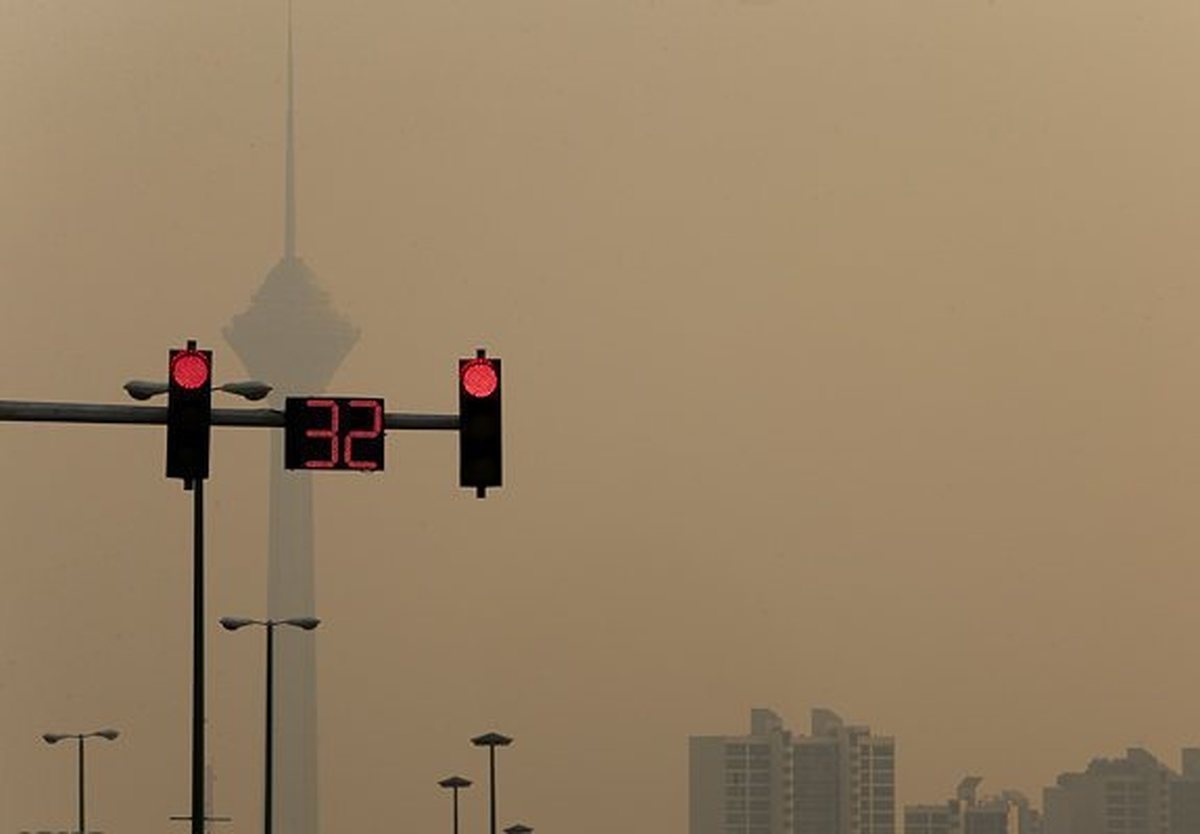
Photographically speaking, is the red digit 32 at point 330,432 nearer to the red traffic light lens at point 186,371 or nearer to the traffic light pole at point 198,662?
the red traffic light lens at point 186,371

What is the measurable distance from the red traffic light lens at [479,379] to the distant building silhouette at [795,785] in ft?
482

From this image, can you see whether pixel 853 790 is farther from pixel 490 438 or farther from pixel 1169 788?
pixel 490 438

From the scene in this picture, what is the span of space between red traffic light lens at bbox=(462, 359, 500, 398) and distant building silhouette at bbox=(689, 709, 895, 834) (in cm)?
14678

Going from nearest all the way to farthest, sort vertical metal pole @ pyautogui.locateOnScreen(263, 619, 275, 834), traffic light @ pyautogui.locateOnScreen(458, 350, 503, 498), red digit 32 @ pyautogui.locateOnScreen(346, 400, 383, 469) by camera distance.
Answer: traffic light @ pyautogui.locateOnScreen(458, 350, 503, 498)
red digit 32 @ pyautogui.locateOnScreen(346, 400, 383, 469)
vertical metal pole @ pyautogui.locateOnScreen(263, 619, 275, 834)

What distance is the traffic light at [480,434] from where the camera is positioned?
28.9m

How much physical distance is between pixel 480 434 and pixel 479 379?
52 centimetres

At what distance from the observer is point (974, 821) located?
198m

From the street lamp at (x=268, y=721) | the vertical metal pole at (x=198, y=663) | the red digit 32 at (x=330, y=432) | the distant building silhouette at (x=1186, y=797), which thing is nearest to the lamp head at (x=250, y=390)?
the vertical metal pole at (x=198, y=663)

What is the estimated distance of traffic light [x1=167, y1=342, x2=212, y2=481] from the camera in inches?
1144

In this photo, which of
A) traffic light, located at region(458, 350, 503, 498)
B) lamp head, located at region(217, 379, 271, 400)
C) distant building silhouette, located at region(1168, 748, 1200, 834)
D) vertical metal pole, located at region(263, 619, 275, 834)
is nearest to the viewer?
traffic light, located at region(458, 350, 503, 498)

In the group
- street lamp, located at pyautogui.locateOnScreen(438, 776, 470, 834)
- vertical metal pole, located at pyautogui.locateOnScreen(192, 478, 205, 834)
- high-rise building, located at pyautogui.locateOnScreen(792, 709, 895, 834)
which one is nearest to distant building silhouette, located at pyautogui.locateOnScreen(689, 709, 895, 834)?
high-rise building, located at pyautogui.locateOnScreen(792, 709, 895, 834)

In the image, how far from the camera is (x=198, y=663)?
42812 millimetres

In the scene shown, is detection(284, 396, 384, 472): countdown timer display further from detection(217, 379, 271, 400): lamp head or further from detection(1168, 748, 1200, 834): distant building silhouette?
detection(1168, 748, 1200, 834): distant building silhouette

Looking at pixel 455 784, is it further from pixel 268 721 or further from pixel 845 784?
pixel 845 784
